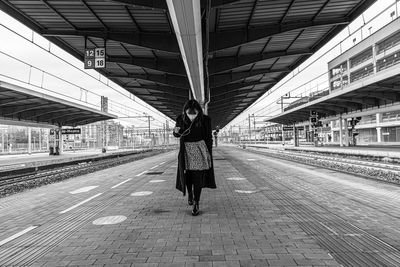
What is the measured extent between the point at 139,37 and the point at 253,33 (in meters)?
5.43

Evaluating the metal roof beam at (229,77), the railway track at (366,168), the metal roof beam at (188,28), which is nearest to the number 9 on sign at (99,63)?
the metal roof beam at (188,28)

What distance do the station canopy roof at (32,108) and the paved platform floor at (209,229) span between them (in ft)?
52.3

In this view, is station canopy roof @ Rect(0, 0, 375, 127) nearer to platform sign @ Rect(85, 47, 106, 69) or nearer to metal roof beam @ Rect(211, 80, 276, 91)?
platform sign @ Rect(85, 47, 106, 69)

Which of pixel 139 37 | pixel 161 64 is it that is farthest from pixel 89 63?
pixel 161 64

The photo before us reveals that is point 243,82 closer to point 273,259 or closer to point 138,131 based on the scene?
point 273,259

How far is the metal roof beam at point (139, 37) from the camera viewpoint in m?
14.9

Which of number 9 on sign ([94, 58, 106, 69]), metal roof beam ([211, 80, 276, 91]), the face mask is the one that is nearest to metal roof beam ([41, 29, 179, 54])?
number 9 on sign ([94, 58, 106, 69])

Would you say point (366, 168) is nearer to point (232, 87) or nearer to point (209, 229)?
point (209, 229)

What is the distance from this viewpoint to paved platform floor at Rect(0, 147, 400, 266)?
3.76 metres

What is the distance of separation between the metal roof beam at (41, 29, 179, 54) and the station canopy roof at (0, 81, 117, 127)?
810cm

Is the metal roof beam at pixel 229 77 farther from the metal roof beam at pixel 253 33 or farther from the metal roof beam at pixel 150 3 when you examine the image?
the metal roof beam at pixel 150 3

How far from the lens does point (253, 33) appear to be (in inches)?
604

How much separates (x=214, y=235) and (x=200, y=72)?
38.0 feet

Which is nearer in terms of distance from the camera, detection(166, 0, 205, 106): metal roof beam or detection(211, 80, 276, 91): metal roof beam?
detection(166, 0, 205, 106): metal roof beam
